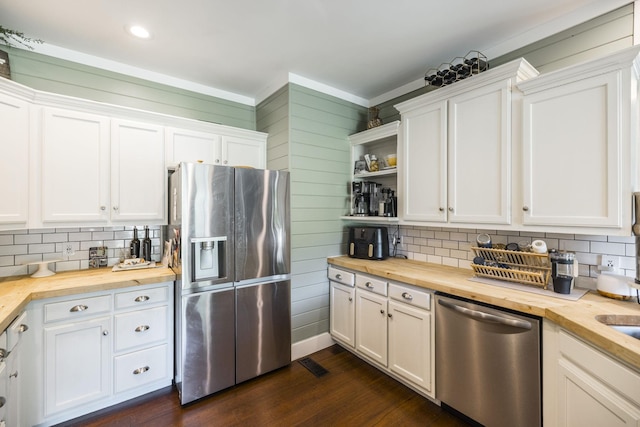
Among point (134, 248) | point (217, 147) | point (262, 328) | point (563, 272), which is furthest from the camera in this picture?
point (217, 147)

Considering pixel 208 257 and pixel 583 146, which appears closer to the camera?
pixel 583 146

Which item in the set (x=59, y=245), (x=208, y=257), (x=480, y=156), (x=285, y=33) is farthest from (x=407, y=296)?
(x=59, y=245)

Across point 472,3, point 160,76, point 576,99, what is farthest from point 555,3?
point 160,76

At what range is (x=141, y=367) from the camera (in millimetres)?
2131

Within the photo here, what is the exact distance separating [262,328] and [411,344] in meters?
1.24

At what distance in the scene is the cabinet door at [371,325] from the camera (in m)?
2.37

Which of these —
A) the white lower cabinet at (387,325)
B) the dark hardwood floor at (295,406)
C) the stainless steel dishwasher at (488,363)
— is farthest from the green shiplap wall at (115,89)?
the stainless steel dishwasher at (488,363)

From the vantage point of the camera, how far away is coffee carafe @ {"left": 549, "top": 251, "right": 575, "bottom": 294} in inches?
64.9

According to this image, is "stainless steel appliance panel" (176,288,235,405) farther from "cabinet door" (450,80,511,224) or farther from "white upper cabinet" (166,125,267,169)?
"cabinet door" (450,80,511,224)

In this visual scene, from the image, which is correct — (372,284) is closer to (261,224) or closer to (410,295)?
(410,295)

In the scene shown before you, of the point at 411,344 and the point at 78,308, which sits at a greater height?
the point at 78,308

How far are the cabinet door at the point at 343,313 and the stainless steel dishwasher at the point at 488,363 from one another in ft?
2.88

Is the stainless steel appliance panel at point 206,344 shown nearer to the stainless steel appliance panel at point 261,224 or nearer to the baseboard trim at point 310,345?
the stainless steel appliance panel at point 261,224

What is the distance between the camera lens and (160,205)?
249 cm
